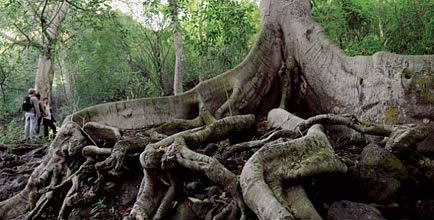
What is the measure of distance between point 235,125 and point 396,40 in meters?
4.08

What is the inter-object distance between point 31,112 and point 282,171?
302 inches

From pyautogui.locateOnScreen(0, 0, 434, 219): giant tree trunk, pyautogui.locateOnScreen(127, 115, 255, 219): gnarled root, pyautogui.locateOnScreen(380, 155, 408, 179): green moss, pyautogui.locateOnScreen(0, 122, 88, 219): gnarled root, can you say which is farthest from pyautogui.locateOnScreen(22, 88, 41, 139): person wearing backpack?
pyautogui.locateOnScreen(380, 155, 408, 179): green moss

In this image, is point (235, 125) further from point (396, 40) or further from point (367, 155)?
point (396, 40)

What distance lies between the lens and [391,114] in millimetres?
4867

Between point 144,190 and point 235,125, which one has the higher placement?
point 235,125

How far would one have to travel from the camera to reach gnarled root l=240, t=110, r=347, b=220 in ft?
9.80

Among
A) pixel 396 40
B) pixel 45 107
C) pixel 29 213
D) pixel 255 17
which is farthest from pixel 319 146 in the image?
pixel 255 17

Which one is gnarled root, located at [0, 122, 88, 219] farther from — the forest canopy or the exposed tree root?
the exposed tree root

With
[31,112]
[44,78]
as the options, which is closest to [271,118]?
[31,112]

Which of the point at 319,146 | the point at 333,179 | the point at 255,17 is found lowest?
the point at 333,179

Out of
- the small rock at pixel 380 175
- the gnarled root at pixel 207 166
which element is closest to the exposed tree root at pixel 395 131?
the small rock at pixel 380 175

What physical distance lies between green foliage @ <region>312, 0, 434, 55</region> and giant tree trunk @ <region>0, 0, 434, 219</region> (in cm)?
83

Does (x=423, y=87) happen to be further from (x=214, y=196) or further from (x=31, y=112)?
(x=31, y=112)

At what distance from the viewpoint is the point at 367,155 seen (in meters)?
3.82
